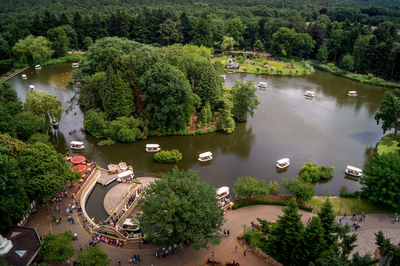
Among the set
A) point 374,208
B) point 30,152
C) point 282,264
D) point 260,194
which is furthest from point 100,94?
point 374,208

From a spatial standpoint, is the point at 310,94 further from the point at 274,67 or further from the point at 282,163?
the point at 282,163

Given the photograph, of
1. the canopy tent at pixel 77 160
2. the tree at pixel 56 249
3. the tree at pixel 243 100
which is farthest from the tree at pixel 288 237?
the tree at pixel 243 100

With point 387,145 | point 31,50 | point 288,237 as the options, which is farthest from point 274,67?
point 288,237

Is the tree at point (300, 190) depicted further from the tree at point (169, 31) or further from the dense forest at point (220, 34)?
the tree at point (169, 31)

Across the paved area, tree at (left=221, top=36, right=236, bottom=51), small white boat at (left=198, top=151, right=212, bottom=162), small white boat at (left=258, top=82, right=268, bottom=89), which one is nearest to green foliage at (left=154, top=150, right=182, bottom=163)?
small white boat at (left=198, top=151, right=212, bottom=162)

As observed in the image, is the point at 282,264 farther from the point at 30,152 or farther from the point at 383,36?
the point at 383,36

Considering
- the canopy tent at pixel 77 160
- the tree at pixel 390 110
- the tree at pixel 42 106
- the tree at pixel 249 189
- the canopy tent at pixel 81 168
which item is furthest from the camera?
the tree at pixel 390 110
